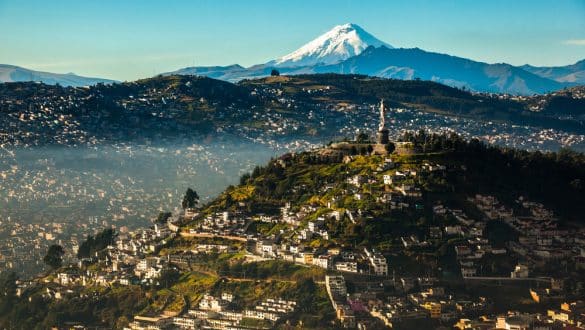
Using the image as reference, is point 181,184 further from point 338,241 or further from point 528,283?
point 528,283

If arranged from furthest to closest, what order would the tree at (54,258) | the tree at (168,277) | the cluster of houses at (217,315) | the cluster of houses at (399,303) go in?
the tree at (54,258), the tree at (168,277), the cluster of houses at (217,315), the cluster of houses at (399,303)

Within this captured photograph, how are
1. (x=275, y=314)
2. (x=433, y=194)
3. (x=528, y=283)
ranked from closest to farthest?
(x=275, y=314) < (x=528, y=283) < (x=433, y=194)

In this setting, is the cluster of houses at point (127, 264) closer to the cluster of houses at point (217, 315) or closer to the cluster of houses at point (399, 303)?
the cluster of houses at point (217, 315)

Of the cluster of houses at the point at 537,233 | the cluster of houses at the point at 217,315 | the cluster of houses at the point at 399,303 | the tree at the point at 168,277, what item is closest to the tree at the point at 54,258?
the tree at the point at 168,277

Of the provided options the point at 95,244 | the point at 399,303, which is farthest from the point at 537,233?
the point at 95,244

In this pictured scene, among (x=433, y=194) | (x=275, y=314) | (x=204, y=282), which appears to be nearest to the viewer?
(x=275, y=314)

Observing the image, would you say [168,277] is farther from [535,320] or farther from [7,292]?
[535,320]

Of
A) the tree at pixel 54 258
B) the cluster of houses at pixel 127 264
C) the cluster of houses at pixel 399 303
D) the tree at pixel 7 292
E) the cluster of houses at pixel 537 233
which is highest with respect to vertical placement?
the cluster of houses at pixel 537 233

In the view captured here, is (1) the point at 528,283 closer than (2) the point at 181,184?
Yes

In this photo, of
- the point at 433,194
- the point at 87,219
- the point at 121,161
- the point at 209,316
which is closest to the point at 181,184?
the point at 121,161

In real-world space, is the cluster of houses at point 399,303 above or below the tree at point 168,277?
above

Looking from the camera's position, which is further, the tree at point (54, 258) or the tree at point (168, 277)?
the tree at point (54, 258)
